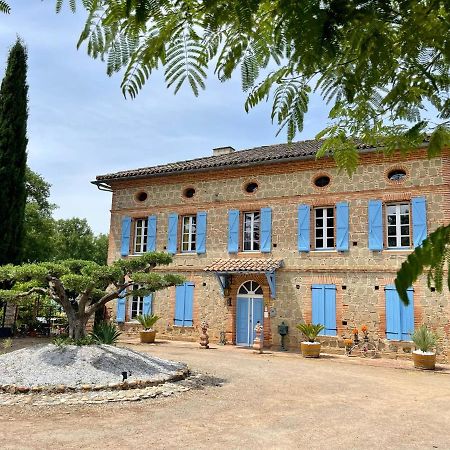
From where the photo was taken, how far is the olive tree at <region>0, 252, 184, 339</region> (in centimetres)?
932

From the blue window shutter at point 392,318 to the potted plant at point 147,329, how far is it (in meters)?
8.37

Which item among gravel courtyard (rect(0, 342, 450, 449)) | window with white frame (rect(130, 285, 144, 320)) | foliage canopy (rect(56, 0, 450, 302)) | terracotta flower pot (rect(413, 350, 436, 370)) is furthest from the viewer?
window with white frame (rect(130, 285, 144, 320))

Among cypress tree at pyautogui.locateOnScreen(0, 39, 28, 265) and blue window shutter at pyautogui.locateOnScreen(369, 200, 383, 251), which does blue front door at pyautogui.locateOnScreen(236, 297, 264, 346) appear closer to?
blue window shutter at pyautogui.locateOnScreen(369, 200, 383, 251)

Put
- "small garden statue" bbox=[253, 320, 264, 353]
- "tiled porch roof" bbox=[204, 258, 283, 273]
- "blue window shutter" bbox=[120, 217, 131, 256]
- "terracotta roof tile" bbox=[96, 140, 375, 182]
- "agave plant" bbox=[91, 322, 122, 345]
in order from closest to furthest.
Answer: "agave plant" bbox=[91, 322, 122, 345], "small garden statue" bbox=[253, 320, 264, 353], "tiled porch roof" bbox=[204, 258, 283, 273], "terracotta roof tile" bbox=[96, 140, 375, 182], "blue window shutter" bbox=[120, 217, 131, 256]

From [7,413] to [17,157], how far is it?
1331 cm

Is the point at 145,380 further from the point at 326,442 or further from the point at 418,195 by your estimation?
the point at 418,195

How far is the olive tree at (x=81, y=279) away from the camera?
932cm

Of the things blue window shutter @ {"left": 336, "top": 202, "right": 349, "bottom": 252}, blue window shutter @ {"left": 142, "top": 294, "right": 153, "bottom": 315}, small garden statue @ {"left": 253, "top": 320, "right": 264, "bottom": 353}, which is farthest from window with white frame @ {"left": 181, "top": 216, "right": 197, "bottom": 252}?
blue window shutter @ {"left": 336, "top": 202, "right": 349, "bottom": 252}

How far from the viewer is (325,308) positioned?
15211mm

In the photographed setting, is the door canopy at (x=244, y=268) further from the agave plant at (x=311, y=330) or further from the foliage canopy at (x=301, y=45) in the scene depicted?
the foliage canopy at (x=301, y=45)

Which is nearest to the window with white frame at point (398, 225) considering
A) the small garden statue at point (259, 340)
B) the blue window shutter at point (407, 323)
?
the blue window shutter at point (407, 323)

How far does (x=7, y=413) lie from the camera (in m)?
6.77

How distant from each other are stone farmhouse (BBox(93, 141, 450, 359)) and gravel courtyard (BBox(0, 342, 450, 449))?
177 inches

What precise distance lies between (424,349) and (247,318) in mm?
6301
